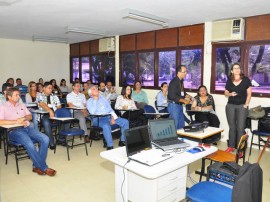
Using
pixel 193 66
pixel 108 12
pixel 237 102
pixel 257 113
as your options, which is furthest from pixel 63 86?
pixel 257 113

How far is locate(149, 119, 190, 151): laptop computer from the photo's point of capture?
259cm

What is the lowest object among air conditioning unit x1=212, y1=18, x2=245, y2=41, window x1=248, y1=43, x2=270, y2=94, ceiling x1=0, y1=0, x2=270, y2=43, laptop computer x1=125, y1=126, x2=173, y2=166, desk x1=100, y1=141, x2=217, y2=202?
desk x1=100, y1=141, x2=217, y2=202

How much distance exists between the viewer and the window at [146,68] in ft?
22.9

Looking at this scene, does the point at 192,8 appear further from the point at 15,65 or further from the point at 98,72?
the point at 15,65

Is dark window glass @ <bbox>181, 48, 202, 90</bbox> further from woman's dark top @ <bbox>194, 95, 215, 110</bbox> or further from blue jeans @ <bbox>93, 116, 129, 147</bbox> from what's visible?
blue jeans @ <bbox>93, 116, 129, 147</bbox>

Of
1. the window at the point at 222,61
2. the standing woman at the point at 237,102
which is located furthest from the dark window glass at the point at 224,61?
the standing woman at the point at 237,102

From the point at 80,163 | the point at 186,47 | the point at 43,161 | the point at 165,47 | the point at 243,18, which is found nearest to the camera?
the point at 43,161

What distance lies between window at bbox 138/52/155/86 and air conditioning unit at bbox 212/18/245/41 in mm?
1981

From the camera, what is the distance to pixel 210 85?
5.74 meters

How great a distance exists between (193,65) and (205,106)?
48.1 inches

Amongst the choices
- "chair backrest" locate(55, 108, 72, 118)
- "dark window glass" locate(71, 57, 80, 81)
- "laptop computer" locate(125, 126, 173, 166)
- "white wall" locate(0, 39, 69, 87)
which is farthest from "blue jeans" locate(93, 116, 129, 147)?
"white wall" locate(0, 39, 69, 87)

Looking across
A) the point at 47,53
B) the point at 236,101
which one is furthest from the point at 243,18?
the point at 47,53

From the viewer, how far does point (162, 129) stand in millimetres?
2750

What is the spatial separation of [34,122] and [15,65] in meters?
4.71
